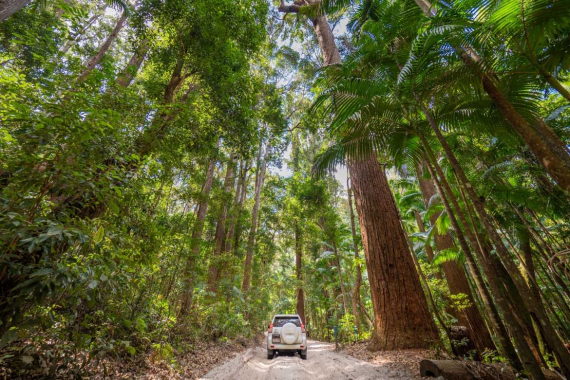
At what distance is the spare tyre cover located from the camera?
24.2ft

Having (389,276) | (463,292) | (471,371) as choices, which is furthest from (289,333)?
(471,371)

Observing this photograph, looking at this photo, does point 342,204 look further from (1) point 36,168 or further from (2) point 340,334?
(1) point 36,168

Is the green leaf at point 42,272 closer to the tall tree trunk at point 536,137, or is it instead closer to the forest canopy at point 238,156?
the forest canopy at point 238,156

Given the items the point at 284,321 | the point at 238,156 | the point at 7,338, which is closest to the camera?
the point at 7,338

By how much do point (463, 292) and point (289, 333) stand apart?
18.0 ft

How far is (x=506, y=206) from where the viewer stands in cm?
548

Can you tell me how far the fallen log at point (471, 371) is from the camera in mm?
2607

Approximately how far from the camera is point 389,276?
535 cm

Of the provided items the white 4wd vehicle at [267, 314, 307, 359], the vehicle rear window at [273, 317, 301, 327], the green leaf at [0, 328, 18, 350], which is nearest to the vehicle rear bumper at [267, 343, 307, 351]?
the white 4wd vehicle at [267, 314, 307, 359]

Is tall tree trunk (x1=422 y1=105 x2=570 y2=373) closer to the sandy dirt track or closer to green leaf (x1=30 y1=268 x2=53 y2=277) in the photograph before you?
the sandy dirt track

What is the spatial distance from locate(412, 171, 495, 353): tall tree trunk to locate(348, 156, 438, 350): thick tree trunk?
1098 millimetres

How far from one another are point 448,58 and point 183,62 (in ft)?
17.4

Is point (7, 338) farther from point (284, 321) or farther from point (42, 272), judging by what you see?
point (284, 321)

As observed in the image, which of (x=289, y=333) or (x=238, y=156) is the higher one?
(x=238, y=156)
